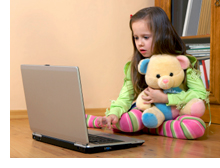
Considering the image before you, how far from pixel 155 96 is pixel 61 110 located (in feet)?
1.57

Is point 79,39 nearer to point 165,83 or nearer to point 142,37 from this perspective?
point 142,37

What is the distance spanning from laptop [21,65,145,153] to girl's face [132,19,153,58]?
43cm

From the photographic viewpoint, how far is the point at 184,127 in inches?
46.1

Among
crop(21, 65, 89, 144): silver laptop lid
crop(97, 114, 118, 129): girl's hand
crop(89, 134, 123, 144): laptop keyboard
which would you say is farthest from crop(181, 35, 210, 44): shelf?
crop(21, 65, 89, 144): silver laptop lid

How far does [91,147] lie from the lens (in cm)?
92

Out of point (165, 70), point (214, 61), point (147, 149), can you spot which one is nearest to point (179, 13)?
point (214, 61)

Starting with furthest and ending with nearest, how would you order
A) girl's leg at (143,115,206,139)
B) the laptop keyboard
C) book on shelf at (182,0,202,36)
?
1. book on shelf at (182,0,202,36)
2. girl's leg at (143,115,206,139)
3. the laptop keyboard

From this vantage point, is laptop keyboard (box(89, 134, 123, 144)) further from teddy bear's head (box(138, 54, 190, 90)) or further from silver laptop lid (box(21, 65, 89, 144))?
teddy bear's head (box(138, 54, 190, 90))

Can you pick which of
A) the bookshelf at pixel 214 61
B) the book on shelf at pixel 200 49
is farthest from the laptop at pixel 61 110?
the book on shelf at pixel 200 49

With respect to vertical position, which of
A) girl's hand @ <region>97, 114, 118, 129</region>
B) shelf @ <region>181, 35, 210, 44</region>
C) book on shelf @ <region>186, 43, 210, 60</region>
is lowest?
girl's hand @ <region>97, 114, 118, 129</region>

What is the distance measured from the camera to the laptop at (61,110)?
868 mm

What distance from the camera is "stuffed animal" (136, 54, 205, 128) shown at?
47.4 inches

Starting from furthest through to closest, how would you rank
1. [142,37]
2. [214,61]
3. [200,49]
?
1. [200,49]
2. [214,61]
3. [142,37]
